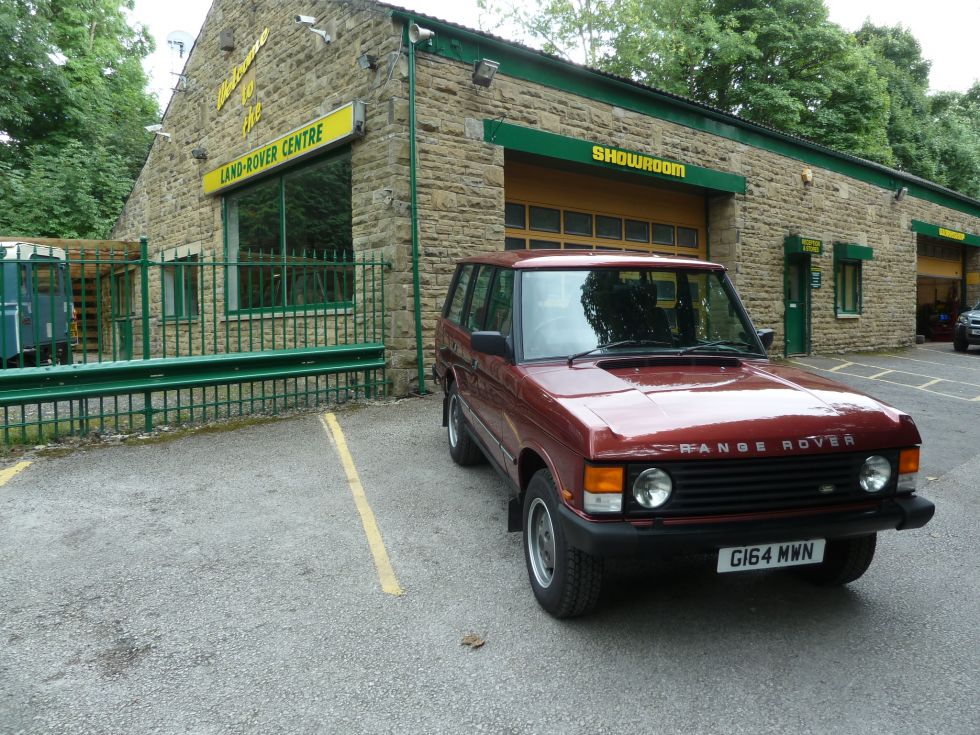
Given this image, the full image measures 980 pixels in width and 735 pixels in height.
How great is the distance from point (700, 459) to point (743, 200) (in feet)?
41.4

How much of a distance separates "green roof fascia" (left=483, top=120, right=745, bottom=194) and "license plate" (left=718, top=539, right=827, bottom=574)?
8.09 metres

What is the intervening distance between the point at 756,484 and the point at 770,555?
0.36 metres

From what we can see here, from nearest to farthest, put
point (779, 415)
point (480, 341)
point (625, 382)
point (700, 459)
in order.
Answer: point (700, 459)
point (779, 415)
point (625, 382)
point (480, 341)

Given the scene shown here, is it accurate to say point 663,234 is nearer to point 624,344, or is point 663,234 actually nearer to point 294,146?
point 294,146

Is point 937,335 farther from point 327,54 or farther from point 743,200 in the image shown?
point 327,54

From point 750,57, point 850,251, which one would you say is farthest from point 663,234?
point 750,57

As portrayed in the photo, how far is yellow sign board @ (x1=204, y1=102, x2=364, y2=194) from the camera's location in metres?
9.35

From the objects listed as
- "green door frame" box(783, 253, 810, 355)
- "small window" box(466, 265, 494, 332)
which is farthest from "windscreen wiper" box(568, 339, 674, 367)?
"green door frame" box(783, 253, 810, 355)

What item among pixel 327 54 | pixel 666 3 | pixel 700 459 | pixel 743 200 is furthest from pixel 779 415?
pixel 666 3

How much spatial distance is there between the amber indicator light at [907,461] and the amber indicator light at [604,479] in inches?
54.3

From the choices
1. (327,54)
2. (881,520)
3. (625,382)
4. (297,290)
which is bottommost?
(881,520)

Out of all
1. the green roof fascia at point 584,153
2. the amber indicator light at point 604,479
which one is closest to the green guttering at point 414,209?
the green roof fascia at point 584,153

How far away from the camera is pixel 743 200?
13.9 meters

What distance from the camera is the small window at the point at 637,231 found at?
41.6 ft
